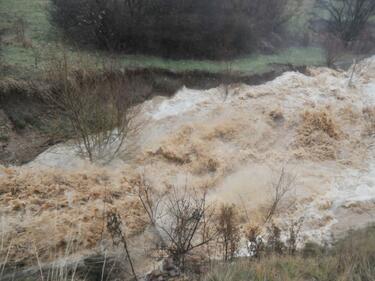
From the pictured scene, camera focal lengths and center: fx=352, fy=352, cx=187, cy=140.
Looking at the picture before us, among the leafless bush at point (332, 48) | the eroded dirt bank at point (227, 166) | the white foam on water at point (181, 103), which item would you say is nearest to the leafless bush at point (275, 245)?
the eroded dirt bank at point (227, 166)

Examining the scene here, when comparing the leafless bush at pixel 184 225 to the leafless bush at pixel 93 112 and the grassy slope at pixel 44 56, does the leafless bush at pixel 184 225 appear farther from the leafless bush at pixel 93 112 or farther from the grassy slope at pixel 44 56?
the grassy slope at pixel 44 56

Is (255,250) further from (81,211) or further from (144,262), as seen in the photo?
(81,211)

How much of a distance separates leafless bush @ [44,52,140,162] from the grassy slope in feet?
4.67

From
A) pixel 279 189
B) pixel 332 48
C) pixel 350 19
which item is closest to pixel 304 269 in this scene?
pixel 279 189

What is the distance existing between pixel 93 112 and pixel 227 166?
3.39m

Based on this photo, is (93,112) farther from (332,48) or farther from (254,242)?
(332,48)

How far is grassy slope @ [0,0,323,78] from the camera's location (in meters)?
8.98

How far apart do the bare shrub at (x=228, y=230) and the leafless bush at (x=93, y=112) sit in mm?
2776

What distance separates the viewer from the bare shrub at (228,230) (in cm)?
598

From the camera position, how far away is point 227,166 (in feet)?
28.0

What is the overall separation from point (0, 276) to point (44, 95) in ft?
13.7

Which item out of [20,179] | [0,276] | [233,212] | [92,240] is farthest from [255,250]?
[20,179]

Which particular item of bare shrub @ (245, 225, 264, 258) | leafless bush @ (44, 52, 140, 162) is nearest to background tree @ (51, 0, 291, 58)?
leafless bush @ (44, 52, 140, 162)

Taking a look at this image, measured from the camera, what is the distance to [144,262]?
6.03 m
